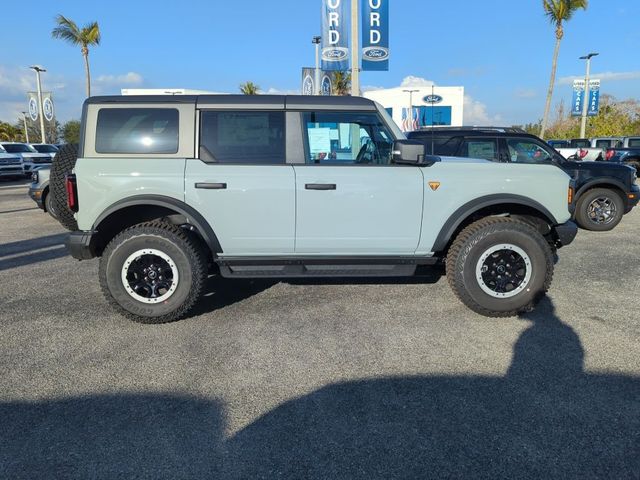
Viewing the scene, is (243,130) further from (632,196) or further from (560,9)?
(560,9)

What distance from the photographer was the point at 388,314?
4305 mm

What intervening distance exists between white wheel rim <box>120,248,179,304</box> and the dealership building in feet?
97.2

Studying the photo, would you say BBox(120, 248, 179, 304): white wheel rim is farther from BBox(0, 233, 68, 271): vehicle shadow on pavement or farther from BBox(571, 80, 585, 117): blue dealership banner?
BBox(571, 80, 585, 117): blue dealership banner

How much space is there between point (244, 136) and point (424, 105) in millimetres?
32156

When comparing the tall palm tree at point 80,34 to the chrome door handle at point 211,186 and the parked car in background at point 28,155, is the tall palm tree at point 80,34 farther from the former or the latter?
the chrome door handle at point 211,186

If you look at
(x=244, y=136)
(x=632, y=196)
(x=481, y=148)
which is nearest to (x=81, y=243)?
(x=244, y=136)

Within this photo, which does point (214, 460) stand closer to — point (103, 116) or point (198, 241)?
point (198, 241)

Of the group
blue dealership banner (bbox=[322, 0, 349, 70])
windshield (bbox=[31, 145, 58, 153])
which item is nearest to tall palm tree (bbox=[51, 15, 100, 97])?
windshield (bbox=[31, 145, 58, 153])

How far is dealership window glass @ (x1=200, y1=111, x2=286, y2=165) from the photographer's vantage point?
405 centimetres

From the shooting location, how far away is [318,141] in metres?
4.13

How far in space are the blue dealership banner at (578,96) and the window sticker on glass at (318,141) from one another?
31.9 m

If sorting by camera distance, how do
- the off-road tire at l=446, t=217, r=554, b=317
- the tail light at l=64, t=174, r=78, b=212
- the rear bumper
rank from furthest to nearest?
1. the rear bumper
2. the off-road tire at l=446, t=217, r=554, b=317
3. the tail light at l=64, t=174, r=78, b=212

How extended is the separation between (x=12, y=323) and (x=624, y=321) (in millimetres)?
5585

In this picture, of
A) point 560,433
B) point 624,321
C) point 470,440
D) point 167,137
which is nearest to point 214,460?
point 470,440
